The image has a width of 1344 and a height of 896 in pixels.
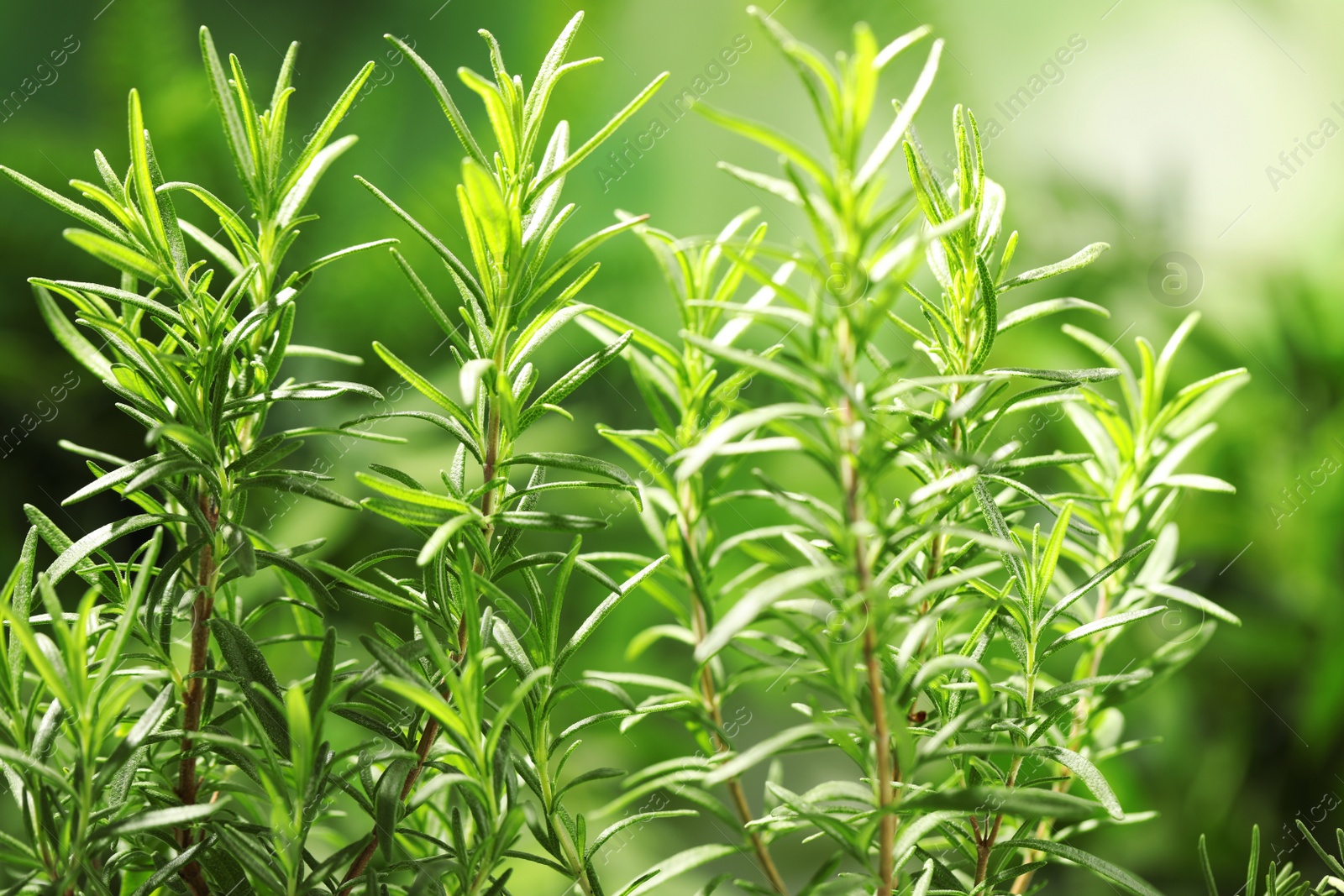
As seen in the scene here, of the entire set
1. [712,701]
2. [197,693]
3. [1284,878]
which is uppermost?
[197,693]

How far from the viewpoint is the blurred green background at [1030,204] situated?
3.69 feet

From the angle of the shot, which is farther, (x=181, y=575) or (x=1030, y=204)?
(x=1030, y=204)

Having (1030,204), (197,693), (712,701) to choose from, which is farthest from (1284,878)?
(1030,204)

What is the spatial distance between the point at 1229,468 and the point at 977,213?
1.09 metres

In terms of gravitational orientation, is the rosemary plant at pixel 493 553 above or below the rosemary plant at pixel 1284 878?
above

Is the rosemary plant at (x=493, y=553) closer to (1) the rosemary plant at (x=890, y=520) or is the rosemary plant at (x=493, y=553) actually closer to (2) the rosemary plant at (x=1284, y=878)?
(1) the rosemary plant at (x=890, y=520)

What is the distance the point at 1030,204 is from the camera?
147cm

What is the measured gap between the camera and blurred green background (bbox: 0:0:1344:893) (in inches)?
44.3

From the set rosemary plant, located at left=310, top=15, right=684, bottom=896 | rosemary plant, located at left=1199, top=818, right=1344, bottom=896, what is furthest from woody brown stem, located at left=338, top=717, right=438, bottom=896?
rosemary plant, located at left=1199, top=818, right=1344, bottom=896

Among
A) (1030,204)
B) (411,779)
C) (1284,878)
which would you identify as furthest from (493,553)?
(1030,204)

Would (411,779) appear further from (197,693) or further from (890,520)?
(890,520)

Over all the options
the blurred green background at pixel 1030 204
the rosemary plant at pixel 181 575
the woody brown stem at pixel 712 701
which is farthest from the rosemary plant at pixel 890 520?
the blurred green background at pixel 1030 204

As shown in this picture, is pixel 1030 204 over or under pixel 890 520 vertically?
under

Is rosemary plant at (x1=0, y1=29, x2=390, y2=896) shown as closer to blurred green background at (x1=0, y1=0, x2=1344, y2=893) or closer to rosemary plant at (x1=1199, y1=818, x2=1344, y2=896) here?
rosemary plant at (x1=1199, y1=818, x2=1344, y2=896)
